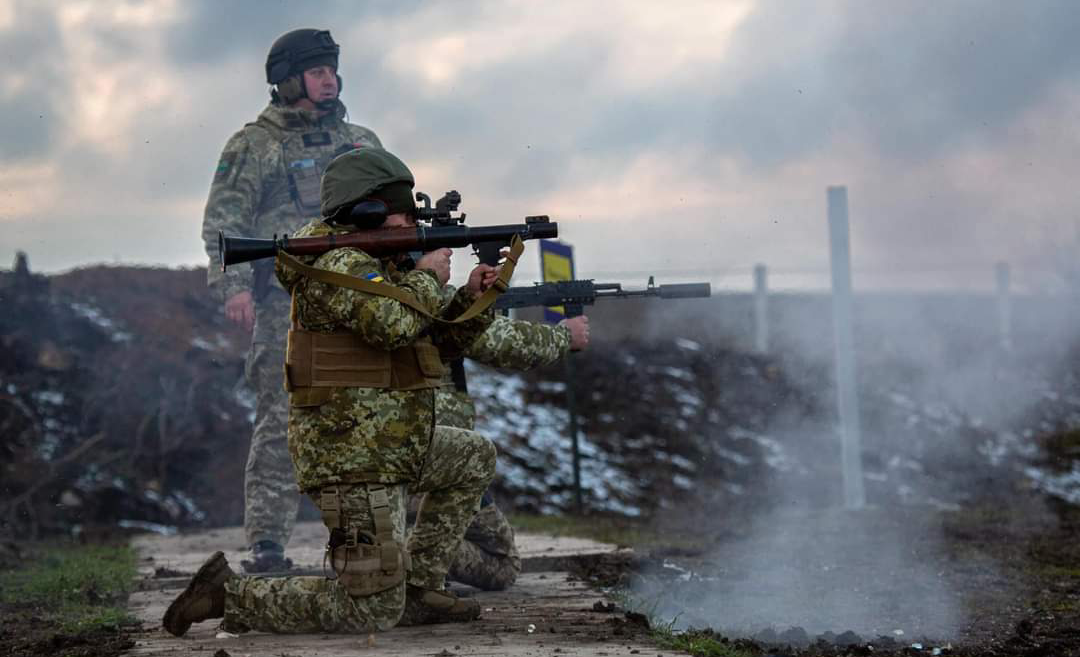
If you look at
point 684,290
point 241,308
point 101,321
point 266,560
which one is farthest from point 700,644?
point 101,321

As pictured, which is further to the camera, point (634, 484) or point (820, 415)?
point (820, 415)

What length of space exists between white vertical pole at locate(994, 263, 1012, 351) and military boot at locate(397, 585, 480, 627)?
604 inches

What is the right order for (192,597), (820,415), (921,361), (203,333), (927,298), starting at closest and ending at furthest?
1. (192,597)
2. (203,333)
3. (820,415)
4. (921,361)
5. (927,298)

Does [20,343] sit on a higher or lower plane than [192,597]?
higher

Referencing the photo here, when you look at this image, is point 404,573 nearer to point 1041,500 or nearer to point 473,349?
point 473,349

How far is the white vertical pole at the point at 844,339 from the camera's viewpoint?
29.8 feet

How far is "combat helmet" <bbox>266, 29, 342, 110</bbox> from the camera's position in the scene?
654 centimetres

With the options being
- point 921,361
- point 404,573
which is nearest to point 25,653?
point 404,573

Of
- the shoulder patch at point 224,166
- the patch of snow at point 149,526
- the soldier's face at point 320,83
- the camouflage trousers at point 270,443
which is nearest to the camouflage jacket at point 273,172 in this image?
the shoulder patch at point 224,166

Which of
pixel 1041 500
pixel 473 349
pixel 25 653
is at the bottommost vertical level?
pixel 1041 500

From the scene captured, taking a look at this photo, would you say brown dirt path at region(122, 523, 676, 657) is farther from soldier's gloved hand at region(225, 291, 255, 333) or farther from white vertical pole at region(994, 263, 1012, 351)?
white vertical pole at region(994, 263, 1012, 351)

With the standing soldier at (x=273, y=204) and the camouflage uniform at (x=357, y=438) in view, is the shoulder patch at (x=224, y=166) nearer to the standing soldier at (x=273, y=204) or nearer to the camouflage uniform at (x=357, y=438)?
the standing soldier at (x=273, y=204)

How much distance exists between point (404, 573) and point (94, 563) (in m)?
3.86

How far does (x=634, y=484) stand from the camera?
39.4 ft
